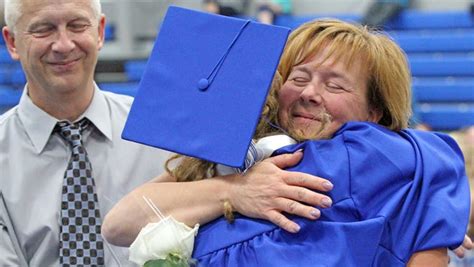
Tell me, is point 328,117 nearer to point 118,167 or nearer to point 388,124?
point 388,124

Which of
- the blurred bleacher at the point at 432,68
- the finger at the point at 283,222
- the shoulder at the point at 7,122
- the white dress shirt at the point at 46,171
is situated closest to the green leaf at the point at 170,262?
the finger at the point at 283,222

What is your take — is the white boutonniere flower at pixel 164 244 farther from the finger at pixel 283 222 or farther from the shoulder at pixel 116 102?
the shoulder at pixel 116 102

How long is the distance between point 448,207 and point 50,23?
3.40 feet

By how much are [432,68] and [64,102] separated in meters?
5.31

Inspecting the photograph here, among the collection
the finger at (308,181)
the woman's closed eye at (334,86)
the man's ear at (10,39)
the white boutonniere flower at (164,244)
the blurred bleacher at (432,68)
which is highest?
the woman's closed eye at (334,86)

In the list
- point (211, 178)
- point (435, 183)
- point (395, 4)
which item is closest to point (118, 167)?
point (211, 178)

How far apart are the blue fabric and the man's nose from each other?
2.34ft

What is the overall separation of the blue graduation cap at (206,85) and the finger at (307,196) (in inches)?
3.9

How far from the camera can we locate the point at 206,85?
1.63 m

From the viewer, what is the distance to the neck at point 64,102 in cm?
220

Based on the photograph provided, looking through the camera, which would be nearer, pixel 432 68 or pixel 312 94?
pixel 312 94

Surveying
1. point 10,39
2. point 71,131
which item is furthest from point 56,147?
point 10,39

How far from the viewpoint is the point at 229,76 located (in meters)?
1.62

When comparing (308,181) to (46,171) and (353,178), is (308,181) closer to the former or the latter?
(353,178)
